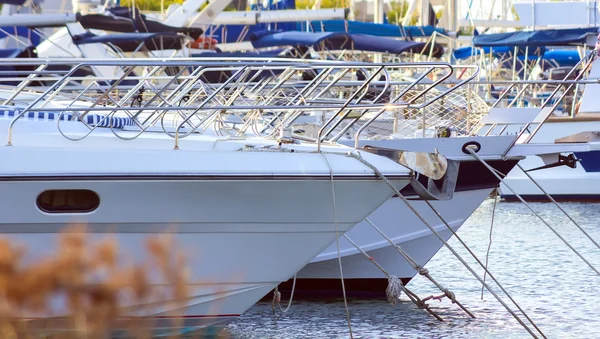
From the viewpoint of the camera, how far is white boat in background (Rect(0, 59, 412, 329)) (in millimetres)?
6566

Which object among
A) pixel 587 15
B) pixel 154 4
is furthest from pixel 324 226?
pixel 154 4

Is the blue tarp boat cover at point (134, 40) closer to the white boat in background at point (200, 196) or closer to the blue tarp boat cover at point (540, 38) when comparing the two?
the blue tarp boat cover at point (540, 38)

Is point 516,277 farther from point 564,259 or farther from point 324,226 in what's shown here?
point 324,226

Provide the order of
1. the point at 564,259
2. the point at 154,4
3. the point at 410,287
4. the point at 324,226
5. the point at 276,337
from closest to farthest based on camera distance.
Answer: the point at 324,226 → the point at 276,337 → the point at 410,287 → the point at 564,259 → the point at 154,4

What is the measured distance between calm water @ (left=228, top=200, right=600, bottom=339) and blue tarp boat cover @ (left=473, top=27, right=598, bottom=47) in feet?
21.1

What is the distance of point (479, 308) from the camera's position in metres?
9.92

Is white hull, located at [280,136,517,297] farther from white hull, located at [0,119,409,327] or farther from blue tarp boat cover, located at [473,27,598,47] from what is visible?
blue tarp boat cover, located at [473,27,598,47]

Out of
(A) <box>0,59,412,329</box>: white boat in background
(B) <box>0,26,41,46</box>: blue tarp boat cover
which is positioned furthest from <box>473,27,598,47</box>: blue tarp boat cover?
(A) <box>0,59,412,329</box>: white boat in background

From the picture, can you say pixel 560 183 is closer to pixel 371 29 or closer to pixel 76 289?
pixel 371 29

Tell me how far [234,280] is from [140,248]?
2.10ft

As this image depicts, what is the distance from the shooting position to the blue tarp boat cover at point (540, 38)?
19844mm

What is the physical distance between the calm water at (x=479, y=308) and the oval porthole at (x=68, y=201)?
2278mm

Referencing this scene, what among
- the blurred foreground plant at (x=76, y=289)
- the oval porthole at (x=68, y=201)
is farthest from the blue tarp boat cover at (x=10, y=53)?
the blurred foreground plant at (x=76, y=289)

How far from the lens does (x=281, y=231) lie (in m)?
6.99
